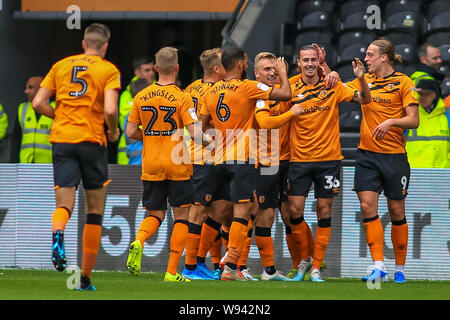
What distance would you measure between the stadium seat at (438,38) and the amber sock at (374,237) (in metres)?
5.73

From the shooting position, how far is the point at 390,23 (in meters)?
14.9

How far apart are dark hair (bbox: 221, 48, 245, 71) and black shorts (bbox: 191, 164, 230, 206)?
3.27 feet

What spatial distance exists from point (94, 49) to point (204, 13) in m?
8.23

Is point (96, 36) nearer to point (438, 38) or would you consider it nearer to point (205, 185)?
point (205, 185)

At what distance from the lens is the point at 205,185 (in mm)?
9977

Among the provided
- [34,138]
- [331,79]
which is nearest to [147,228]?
[331,79]

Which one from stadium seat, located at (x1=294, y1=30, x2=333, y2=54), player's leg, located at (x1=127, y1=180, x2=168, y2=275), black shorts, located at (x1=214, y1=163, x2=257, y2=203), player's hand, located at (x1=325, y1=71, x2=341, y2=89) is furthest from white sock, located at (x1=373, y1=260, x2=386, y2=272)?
stadium seat, located at (x1=294, y1=30, x2=333, y2=54)

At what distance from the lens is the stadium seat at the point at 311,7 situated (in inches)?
609

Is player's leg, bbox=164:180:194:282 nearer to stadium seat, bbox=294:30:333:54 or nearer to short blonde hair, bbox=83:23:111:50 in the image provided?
short blonde hair, bbox=83:23:111:50

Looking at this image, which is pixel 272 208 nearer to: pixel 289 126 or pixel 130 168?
pixel 289 126

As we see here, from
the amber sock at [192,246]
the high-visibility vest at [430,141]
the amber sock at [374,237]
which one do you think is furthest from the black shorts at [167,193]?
the high-visibility vest at [430,141]

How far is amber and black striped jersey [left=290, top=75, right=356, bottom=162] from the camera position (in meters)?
9.64

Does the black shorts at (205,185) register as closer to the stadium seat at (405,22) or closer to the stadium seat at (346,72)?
the stadium seat at (346,72)
